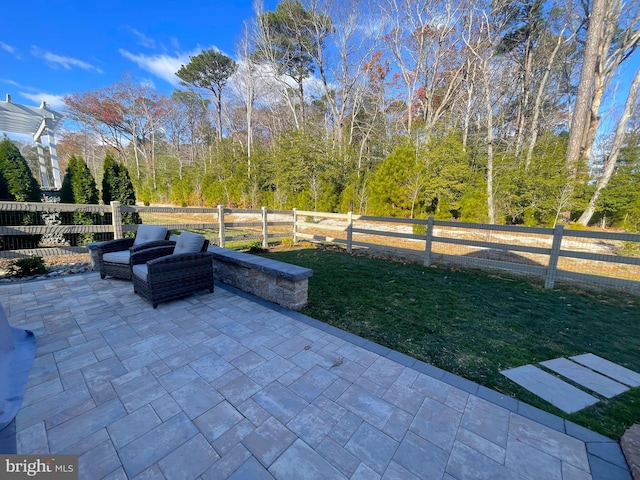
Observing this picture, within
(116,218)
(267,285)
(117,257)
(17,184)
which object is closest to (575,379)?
(267,285)

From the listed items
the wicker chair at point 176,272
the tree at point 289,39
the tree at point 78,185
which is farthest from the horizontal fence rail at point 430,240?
the tree at point 289,39

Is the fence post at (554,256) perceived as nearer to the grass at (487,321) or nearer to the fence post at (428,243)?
the grass at (487,321)

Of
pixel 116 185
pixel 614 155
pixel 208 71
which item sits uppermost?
pixel 208 71

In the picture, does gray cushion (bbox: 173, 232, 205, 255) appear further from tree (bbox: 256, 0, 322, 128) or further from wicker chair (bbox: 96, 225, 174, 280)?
tree (bbox: 256, 0, 322, 128)

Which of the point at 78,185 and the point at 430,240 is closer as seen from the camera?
the point at 430,240

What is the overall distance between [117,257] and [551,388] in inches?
204

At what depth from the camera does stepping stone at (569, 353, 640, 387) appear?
2137 millimetres

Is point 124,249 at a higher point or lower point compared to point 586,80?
lower

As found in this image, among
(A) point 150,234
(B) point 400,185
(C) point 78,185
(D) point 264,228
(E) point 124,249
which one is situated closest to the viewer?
(A) point 150,234

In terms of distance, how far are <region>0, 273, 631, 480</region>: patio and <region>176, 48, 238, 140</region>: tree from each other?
18.6 m

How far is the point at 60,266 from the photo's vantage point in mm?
4926

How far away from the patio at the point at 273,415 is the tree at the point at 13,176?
4.83 metres

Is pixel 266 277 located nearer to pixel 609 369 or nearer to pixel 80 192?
pixel 609 369

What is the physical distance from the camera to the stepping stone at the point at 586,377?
2012 millimetres
